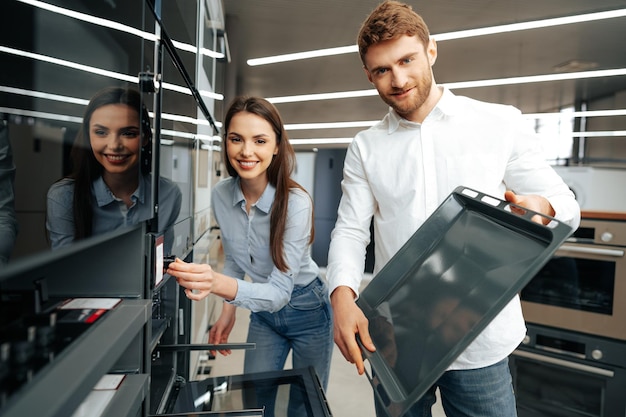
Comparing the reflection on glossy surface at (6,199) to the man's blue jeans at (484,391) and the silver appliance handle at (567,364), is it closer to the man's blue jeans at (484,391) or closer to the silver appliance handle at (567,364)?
the man's blue jeans at (484,391)

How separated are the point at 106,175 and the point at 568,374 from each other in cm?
224

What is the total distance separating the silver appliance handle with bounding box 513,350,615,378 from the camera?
191cm

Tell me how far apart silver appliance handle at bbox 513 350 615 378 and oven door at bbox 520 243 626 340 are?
16cm

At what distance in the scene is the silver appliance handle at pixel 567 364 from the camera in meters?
1.91

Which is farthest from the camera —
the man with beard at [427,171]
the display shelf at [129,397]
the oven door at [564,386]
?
the oven door at [564,386]

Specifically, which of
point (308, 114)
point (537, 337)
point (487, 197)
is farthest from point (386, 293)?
point (308, 114)

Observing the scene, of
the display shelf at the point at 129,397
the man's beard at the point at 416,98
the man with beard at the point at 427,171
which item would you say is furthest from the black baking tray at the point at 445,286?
the display shelf at the point at 129,397

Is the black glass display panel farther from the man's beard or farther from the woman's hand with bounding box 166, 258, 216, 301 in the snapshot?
the man's beard

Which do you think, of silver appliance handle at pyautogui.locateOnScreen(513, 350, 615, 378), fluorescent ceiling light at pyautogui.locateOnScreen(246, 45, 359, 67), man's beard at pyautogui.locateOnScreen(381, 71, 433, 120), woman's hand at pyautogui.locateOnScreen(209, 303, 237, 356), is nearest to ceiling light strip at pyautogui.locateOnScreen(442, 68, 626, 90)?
fluorescent ceiling light at pyautogui.locateOnScreen(246, 45, 359, 67)

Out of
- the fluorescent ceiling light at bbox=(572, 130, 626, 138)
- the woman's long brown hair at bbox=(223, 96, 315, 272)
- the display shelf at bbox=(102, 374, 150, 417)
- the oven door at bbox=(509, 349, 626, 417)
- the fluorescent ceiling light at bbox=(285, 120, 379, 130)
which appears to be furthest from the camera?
the fluorescent ceiling light at bbox=(285, 120, 379, 130)

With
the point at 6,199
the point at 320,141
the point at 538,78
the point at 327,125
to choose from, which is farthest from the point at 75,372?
the point at 320,141

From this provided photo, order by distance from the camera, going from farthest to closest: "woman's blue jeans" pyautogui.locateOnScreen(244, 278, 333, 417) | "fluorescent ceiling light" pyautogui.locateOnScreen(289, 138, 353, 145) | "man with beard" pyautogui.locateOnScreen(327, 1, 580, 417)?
"fluorescent ceiling light" pyautogui.locateOnScreen(289, 138, 353, 145)
"woman's blue jeans" pyautogui.locateOnScreen(244, 278, 333, 417)
"man with beard" pyautogui.locateOnScreen(327, 1, 580, 417)

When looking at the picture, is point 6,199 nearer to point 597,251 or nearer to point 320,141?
point 597,251

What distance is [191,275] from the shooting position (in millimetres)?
856
